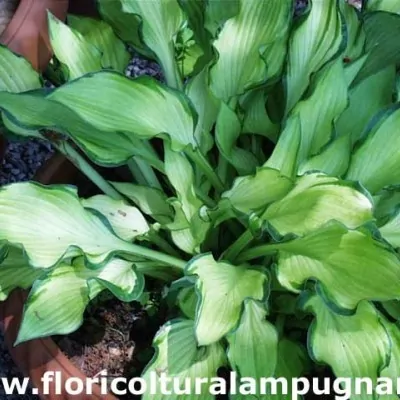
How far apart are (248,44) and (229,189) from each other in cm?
21

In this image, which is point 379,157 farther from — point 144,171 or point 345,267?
point 144,171

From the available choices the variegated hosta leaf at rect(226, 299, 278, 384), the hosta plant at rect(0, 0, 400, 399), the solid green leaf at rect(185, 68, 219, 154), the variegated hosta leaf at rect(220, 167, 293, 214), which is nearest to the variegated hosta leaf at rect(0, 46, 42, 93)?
the hosta plant at rect(0, 0, 400, 399)

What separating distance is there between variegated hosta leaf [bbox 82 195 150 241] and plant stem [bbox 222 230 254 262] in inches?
4.5

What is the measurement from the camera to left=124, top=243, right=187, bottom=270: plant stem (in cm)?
106

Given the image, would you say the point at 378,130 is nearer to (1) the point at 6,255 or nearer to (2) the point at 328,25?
Result: (2) the point at 328,25

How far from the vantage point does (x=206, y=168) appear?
1.12 meters

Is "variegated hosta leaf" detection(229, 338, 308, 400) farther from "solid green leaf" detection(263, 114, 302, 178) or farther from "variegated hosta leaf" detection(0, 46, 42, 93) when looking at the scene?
"variegated hosta leaf" detection(0, 46, 42, 93)

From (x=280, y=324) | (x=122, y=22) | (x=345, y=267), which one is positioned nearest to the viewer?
(x=345, y=267)

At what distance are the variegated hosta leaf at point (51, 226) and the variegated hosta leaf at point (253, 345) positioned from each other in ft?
0.57

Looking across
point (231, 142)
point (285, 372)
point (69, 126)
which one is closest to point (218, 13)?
point (231, 142)

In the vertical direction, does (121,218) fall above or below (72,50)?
below

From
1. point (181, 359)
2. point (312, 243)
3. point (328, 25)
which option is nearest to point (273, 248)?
point (312, 243)

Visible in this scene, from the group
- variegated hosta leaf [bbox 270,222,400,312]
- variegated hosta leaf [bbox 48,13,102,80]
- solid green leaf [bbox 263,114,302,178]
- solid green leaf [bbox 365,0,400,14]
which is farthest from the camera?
solid green leaf [bbox 365,0,400,14]

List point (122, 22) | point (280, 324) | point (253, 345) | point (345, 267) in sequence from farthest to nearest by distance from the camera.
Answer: point (122, 22)
point (280, 324)
point (253, 345)
point (345, 267)
